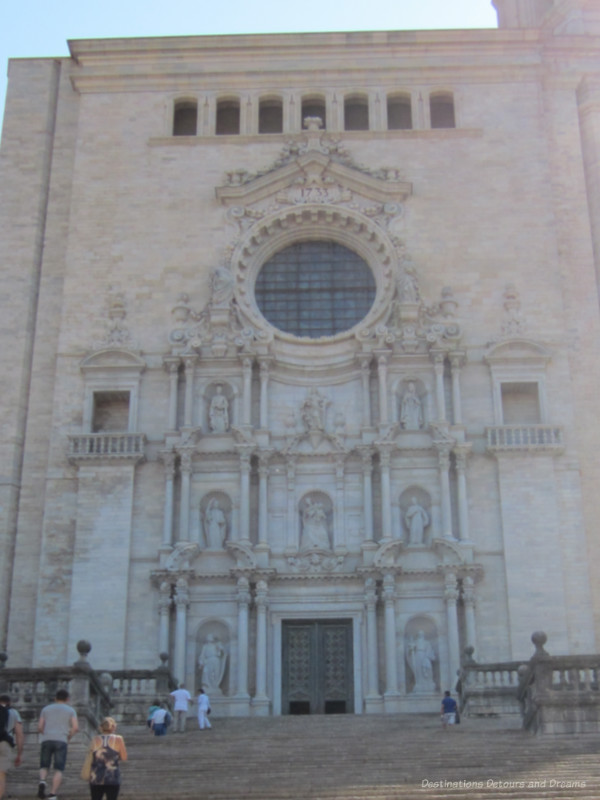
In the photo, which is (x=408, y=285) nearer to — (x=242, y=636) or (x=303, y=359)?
(x=303, y=359)

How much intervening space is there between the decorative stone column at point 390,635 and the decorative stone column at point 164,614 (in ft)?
14.1

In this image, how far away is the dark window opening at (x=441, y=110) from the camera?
Result: 3097cm

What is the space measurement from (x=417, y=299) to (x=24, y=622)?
10.8m

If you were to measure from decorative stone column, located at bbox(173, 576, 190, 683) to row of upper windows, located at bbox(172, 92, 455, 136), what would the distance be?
11.7 m

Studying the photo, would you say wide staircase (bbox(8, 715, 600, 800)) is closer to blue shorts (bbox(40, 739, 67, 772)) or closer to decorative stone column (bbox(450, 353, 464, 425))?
blue shorts (bbox(40, 739, 67, 772))

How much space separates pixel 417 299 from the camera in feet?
91.4

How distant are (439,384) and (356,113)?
26.5 feet

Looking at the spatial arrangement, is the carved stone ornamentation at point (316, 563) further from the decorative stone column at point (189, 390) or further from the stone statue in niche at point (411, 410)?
the decorative stone column at point (189, 390)

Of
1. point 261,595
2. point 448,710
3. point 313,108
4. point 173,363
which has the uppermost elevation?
point 313,108

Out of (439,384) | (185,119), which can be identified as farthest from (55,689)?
(185,119)

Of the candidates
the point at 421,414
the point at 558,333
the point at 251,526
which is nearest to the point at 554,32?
the point at 558,333

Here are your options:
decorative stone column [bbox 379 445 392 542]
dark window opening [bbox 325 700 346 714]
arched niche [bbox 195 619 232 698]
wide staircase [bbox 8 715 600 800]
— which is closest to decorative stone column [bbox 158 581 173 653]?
arched niche [bbox 195 619 232 698]

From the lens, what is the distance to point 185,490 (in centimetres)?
2619

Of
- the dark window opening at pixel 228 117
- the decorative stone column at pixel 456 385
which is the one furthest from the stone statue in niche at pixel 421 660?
the dark window opening at pixel 228 117
